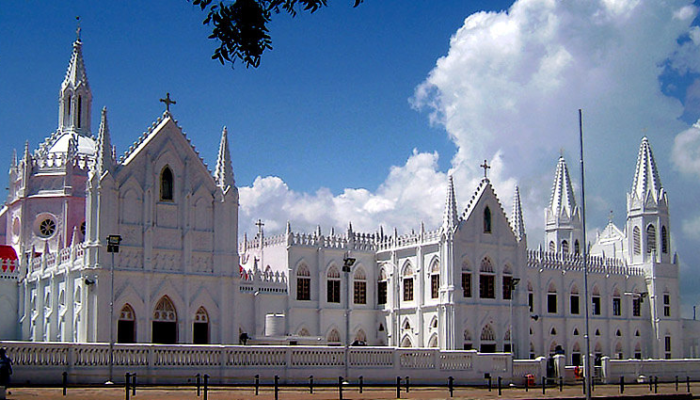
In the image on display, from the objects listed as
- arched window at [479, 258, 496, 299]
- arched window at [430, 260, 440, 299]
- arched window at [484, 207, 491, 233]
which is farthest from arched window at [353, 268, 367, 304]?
arched window at [484, 207, 491, 233]

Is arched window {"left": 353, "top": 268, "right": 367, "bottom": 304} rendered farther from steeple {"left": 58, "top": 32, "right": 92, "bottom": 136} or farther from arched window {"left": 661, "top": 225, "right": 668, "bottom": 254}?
arched window {"left": 661, "top": 225, "right": 668, "bottom": 254}

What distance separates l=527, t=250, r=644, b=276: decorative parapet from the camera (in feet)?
233

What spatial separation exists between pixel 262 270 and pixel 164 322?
12957mm

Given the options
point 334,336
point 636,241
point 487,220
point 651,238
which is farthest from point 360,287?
point 651,238

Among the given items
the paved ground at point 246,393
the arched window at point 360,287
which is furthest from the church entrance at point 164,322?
the arched window at point 360,287

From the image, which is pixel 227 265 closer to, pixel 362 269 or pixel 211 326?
pixel 211 326

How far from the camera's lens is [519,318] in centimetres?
6378

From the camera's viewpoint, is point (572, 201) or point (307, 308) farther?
point (572, 201)

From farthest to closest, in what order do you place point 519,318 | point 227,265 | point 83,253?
point 519,318 → point 227,265 → point 83,253

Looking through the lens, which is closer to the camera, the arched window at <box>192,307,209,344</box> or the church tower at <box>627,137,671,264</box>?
the arched window at <box>192,307,209,344</box>

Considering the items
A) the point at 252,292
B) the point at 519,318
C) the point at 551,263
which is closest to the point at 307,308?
the point at 252,292

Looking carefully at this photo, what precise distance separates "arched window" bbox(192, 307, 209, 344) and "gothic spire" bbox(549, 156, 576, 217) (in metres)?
43.6

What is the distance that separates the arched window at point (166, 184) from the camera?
5288 centimetres

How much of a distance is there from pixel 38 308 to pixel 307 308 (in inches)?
631
